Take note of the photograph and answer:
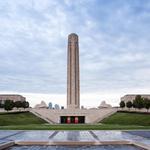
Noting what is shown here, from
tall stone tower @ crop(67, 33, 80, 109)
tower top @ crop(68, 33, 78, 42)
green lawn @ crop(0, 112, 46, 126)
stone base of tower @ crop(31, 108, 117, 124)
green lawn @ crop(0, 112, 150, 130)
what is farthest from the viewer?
tower top @ crop(68, 33, 78, 42)

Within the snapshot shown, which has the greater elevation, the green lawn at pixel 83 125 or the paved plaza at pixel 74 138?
the green lawn at pixel 83 125

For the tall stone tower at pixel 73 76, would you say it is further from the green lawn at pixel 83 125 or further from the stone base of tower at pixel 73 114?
the green lawn at pixel 83 125

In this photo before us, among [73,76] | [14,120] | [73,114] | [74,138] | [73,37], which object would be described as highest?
[73,37]

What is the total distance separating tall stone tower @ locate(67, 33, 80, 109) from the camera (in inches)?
2844

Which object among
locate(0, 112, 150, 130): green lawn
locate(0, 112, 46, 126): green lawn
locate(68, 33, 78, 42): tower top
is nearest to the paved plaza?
locate(0, 112, 150, 130): green lawn

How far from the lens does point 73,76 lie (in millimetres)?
72250

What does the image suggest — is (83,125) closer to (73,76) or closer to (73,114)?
(73,114)

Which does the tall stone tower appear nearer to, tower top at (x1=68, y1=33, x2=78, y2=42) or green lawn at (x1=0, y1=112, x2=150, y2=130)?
tower top at (x1=68, y1=33, x2=78, y2=42)

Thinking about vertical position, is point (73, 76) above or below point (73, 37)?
below

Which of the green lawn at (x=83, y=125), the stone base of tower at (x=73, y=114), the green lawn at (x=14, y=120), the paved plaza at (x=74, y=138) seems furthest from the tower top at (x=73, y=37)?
the paved plaza at (x=74, y=138)

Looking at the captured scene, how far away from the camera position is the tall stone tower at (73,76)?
72250 millimetres

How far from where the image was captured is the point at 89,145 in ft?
46.8

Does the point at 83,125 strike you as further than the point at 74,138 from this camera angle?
Yes

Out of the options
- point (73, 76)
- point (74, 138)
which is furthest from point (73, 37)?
point (74, 138)
